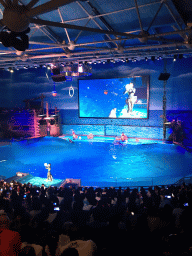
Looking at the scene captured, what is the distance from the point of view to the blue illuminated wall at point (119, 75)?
1941 centimetres

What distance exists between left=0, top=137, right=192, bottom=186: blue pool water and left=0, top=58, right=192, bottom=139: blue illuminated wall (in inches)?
84.4

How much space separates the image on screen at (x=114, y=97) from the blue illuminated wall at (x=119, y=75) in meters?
0.56

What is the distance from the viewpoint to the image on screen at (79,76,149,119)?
20938 mm

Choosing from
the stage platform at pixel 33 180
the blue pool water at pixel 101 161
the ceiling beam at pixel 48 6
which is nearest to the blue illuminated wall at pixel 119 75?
the blue pool water at pixel 101 161

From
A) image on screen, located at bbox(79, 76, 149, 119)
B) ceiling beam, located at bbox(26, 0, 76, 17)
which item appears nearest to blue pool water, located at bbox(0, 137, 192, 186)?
image on screen, located at bbox(79, 76, 149, 119)

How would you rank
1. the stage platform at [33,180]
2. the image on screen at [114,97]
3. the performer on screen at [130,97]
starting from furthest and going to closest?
the performer on screen at [130,97]
the image on screen at [114,97]
the stage platform at [33,180]

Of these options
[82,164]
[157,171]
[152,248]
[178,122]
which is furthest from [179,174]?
[152,248]

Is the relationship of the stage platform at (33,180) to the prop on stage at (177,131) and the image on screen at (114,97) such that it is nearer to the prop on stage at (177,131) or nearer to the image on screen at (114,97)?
the prop on stage at (177,131)

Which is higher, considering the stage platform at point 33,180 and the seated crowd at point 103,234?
the seated crowd at point 103,234

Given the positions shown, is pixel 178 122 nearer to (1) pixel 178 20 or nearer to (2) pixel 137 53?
(2) pixel 137 53

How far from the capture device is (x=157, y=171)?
1230cm

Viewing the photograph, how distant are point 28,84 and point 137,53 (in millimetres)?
15133

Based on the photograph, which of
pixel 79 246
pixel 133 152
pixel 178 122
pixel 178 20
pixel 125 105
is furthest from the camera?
pixel 125 105

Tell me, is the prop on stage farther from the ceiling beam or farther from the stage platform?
the ceiling beam
